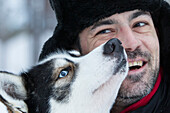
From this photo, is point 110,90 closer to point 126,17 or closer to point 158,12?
point 126,17

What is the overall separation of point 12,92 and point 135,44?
0.95 m

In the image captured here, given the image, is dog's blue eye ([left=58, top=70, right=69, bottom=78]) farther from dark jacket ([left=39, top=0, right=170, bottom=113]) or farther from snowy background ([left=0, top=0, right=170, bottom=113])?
snowy background ([left=0, top=0, right=170, bottom=113])

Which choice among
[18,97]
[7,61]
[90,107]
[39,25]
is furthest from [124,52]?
[7,61]

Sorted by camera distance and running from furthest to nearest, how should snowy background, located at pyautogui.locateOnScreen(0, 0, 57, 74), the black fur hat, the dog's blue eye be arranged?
snowy background, located at pyautogui.locateOnScreen(0, 0, 57, 74)
the black fur hat
the dog's blue eye

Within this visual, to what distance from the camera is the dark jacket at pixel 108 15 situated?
204 cm

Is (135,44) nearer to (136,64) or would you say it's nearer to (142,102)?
(136,64)

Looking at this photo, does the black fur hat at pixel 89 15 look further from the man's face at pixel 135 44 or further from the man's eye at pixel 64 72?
the man's eye at pixel 64 72

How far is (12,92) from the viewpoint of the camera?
1.88m

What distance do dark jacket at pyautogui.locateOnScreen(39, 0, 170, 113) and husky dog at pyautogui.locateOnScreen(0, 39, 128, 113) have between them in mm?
323

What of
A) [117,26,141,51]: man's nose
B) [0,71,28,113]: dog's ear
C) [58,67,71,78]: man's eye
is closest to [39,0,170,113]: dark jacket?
[117,26,141,51]: man's nose

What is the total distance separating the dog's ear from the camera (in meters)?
1.78

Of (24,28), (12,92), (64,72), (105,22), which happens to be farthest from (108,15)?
(24,28)

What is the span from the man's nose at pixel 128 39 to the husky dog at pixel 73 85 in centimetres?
17

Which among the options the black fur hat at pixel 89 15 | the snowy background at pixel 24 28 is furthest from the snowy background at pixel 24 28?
the black fur hat at pixel 89 15
